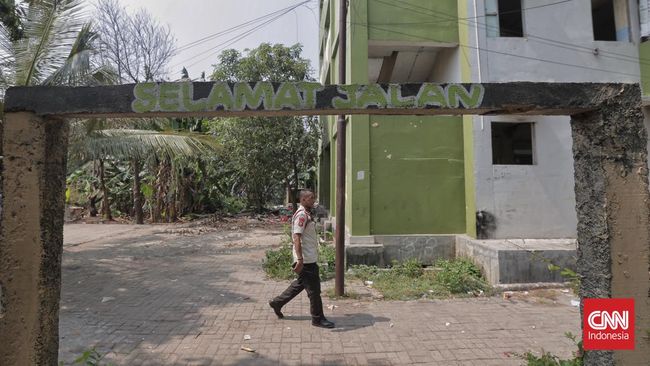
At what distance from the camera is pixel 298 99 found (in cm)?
Result: 313

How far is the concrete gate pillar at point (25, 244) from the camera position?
2.96 meters

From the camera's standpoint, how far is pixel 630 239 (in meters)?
3.18

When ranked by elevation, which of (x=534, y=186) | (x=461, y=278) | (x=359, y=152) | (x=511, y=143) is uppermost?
(x=511, y=143)

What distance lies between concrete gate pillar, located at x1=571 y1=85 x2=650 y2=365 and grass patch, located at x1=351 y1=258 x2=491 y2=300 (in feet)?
12.2

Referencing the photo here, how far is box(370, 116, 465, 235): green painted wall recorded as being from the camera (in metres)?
8.89

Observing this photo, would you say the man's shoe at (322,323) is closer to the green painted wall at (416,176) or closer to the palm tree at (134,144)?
the green painted wall at (416,176)

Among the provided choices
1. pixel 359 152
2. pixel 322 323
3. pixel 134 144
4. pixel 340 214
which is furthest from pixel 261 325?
pixel 134 144

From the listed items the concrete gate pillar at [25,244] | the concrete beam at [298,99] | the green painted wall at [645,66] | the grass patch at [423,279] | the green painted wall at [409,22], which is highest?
the green painted wall at [409,22]

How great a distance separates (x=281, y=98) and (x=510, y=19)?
815 cm

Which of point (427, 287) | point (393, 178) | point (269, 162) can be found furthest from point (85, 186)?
point (427, 287)

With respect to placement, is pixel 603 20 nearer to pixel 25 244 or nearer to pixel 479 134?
pixel 479 134

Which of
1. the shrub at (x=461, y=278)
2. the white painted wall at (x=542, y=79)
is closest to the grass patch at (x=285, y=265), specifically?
the shrub at (x=461, y=278)

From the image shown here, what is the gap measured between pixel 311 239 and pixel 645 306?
3.37m

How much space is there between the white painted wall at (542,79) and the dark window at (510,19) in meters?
0.32
